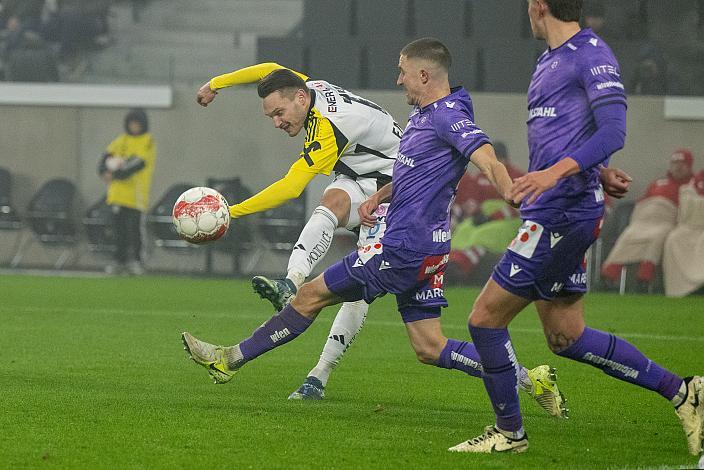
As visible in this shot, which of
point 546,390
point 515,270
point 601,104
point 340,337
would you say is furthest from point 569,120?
point 340,337

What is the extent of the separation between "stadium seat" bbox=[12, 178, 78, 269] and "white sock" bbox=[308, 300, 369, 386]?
13452mm

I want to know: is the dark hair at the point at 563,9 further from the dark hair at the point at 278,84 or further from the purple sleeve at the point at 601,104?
the dark hair at the point at 278,84

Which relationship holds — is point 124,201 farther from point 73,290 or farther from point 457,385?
point 457,385

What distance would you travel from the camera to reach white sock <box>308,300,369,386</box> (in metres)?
8.03

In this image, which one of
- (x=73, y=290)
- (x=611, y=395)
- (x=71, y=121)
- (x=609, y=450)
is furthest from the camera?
(x=71, y=121)

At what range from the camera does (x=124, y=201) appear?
20.0m

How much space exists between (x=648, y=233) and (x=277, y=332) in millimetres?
11620

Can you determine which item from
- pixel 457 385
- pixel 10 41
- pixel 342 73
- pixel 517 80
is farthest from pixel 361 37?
pixel 457 385

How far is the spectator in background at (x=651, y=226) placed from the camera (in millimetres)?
17906

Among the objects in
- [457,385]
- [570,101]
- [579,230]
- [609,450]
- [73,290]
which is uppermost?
[570,101]

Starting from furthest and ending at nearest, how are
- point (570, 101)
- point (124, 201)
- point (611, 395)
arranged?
point (124, 201) < point (611, 395) < point (570, 101)


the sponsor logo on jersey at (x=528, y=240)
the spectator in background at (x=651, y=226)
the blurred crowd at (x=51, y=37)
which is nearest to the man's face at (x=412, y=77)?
the sponsor logo on jersey at (x=528, y=240)

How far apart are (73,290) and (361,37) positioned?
278 inches

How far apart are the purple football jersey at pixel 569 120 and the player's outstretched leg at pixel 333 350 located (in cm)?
257
